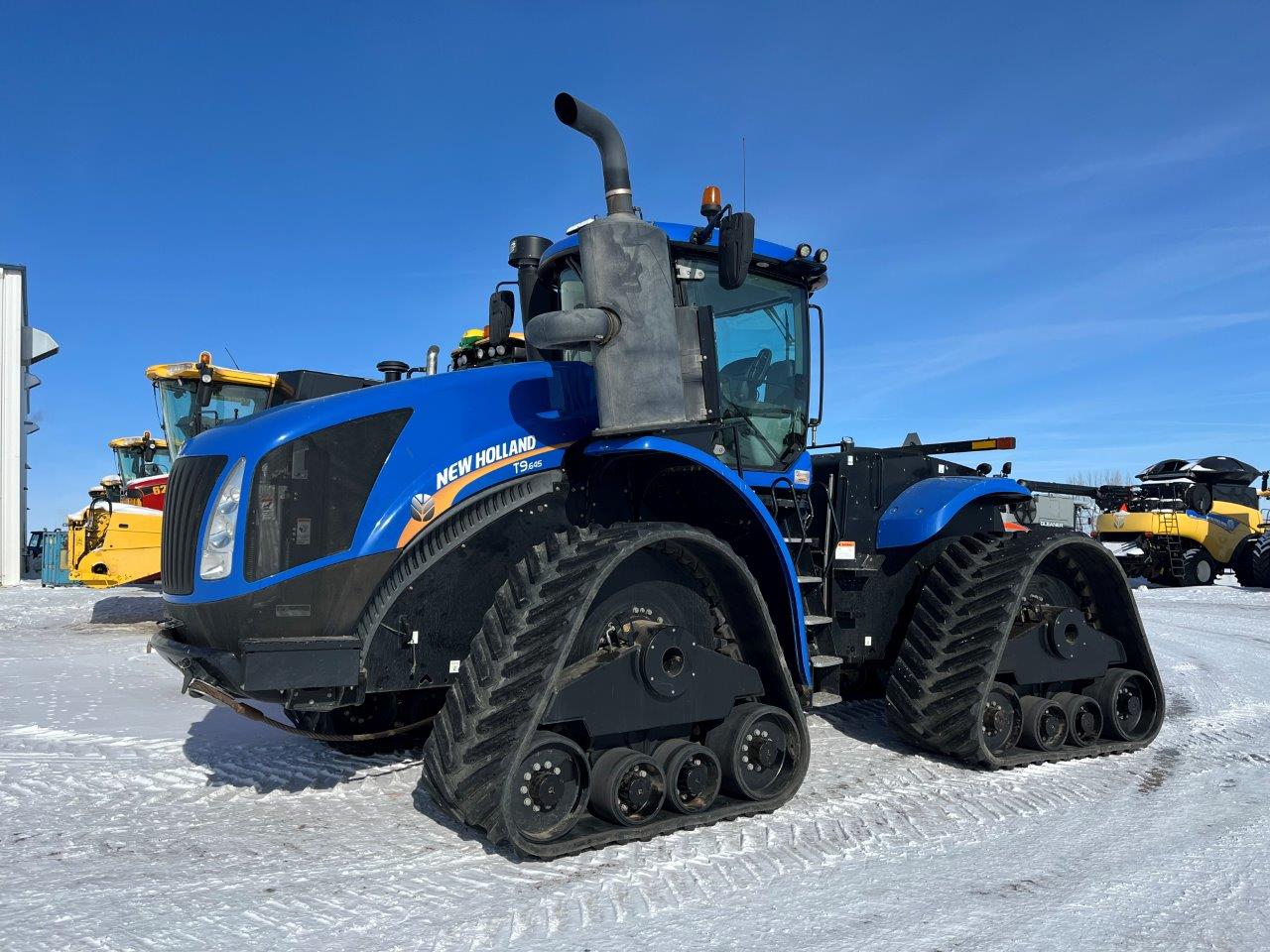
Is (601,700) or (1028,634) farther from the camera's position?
(1028,634)

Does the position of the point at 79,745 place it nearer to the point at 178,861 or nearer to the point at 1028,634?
the point at 178,861

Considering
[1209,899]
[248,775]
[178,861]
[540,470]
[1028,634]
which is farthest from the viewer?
[1028,634]

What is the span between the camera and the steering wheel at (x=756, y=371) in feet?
16.2

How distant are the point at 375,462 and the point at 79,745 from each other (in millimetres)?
3159

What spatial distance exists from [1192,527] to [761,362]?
20126 millimetres

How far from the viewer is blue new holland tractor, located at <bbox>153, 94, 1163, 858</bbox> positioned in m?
→ 3.42

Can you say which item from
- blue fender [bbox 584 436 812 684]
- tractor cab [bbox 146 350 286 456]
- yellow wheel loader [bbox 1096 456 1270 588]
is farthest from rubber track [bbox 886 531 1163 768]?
yellow wheel loader [bbox 1096 456 1270 588]

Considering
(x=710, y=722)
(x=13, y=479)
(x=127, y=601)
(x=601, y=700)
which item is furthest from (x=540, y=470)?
(x=13, y=479)

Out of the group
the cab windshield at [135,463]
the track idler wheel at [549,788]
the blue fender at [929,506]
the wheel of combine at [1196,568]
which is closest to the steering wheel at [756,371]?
the blue fender at [929,506]

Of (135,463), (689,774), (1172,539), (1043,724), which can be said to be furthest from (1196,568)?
(135,463)

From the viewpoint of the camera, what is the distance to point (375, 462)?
3.59 metres

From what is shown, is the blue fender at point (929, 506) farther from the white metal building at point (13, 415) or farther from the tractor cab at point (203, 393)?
the white metal building at point (13, 415)

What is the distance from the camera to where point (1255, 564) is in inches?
797

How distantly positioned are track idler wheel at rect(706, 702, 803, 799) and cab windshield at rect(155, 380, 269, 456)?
11212mm
